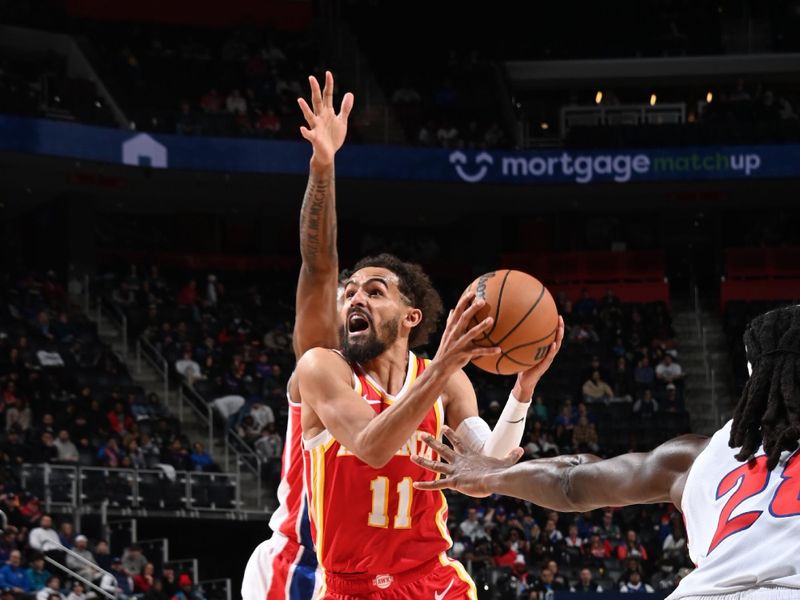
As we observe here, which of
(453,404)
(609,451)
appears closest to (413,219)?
(609,451)

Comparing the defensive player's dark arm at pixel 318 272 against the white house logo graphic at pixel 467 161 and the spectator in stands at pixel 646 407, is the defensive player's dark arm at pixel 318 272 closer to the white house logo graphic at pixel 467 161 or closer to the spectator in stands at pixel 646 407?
the spectator in stands at pixel 646 407

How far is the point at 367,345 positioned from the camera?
6074 millimetres

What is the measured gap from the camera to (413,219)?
98.5 feet

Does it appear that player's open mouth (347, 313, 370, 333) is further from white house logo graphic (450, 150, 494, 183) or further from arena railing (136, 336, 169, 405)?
white house logo graphic (450, 150, 494, 183)

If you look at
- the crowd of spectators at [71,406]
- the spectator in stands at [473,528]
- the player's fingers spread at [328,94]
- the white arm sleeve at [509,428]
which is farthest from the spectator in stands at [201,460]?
the white arm sleeve at [509,428]

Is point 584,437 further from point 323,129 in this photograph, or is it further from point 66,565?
point 323,129

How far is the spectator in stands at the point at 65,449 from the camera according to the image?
1830 cm

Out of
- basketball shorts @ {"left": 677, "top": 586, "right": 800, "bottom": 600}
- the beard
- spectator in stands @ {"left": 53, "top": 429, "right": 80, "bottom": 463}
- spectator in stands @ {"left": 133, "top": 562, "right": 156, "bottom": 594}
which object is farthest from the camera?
spectator in stands @ {"left": 53, "top": 429, "right": 80, "bottom": 463}

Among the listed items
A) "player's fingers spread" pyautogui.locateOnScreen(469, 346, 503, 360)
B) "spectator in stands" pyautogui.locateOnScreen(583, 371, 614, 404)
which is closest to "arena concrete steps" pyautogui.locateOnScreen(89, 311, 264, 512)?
"spectator in stands" pyautogui.locateOnScreen(583, 371, 614, 404)

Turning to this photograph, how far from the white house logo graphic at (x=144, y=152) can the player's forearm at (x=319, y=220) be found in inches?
689

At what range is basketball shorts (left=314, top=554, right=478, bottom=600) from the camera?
233 inches

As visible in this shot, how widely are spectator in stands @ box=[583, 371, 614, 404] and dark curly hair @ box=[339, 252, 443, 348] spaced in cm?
1637

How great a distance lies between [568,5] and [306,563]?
83.1 feet

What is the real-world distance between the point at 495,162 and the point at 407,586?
2028 cm
